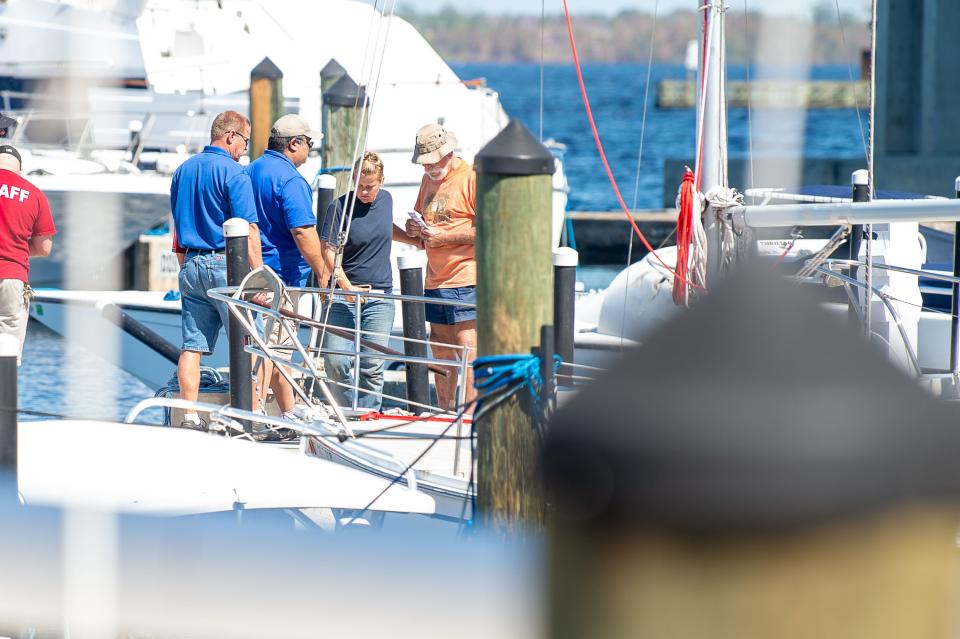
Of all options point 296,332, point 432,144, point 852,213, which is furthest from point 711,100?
point 296,332

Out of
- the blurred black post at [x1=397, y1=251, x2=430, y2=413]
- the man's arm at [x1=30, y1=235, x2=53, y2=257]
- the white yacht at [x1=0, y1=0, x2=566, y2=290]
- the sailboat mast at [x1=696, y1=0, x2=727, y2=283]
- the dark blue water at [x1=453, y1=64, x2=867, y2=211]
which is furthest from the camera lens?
the white yacht at [x1=0, y1=0, x2=566, y2=290]

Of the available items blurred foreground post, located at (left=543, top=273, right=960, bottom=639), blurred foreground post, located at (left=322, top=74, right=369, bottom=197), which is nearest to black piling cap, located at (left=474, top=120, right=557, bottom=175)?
blurred foreground post, located at (left=543, top=273, right=960, bottom=639)

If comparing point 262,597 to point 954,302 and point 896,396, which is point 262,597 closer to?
point 896,396

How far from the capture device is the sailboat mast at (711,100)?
6.10 m

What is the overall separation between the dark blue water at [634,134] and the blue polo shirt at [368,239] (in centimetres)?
207

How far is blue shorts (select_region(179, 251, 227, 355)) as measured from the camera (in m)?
6.72

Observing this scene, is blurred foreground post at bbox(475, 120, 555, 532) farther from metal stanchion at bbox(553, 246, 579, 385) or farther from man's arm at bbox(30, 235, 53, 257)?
man's arm at bbox(30, 235, 53, 257)

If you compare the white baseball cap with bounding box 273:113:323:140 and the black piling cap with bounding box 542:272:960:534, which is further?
the white baseball cap with bounding box 273:113:323:140

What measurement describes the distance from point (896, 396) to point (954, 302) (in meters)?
5.92

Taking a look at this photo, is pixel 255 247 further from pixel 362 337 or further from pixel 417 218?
pixel 417 218

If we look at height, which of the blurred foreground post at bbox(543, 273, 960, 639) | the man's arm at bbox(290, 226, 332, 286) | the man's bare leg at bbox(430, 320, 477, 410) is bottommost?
the man's bare leg at bbox(430, 320, 477, 410)

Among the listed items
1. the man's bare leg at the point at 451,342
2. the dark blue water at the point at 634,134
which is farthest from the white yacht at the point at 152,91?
the man's bare leg at the point at 451,342

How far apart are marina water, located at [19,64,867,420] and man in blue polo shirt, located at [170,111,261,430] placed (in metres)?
1.58

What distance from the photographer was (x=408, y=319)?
7617 millimetres
